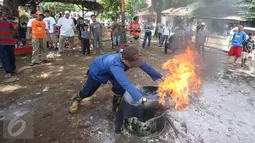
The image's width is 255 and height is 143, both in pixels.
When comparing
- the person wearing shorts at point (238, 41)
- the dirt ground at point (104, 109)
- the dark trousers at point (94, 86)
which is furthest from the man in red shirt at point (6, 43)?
the person wearing shorts at point (238, 41)

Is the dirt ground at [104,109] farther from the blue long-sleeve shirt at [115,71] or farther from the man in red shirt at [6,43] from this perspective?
the blue long-sleeve shirt at [115,71]

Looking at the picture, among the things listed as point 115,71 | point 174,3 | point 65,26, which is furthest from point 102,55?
point 174,3

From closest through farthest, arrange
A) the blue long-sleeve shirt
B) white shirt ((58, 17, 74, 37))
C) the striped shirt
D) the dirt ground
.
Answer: the blue long-sleeve shirt
the dirt ground
the striped shirt
white shirt ((58, 17, 74, 37))

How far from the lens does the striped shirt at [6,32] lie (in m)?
5.42

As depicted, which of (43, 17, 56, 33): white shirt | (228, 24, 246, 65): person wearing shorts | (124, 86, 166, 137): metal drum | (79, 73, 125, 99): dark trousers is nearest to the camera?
(124, 86, 166, 137): metal drum

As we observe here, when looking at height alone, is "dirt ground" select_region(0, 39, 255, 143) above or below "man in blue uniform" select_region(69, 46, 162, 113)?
below

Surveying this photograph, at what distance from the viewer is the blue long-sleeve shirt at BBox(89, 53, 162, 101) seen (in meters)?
A: 2.65

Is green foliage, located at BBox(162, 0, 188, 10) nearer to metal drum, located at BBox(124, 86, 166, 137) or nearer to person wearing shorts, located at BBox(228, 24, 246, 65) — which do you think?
person wearing shorts, located at BBox(228, 24, 246, 65)

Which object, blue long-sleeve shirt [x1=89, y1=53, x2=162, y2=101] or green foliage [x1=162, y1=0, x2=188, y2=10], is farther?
green foliage [x1=162, y1=0, x2=188, y2=10]

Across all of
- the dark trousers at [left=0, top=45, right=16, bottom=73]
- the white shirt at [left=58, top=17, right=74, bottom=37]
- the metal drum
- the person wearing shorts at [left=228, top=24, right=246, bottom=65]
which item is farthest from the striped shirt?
the person wearing shorts at [left=228, top=24, right=246, bottom=65]

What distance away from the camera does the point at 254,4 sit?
15.7 meters

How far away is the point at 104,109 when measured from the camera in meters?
4.04

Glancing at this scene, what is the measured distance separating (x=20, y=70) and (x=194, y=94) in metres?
5.77

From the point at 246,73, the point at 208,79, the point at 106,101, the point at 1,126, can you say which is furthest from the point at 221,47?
the point at 1,126
